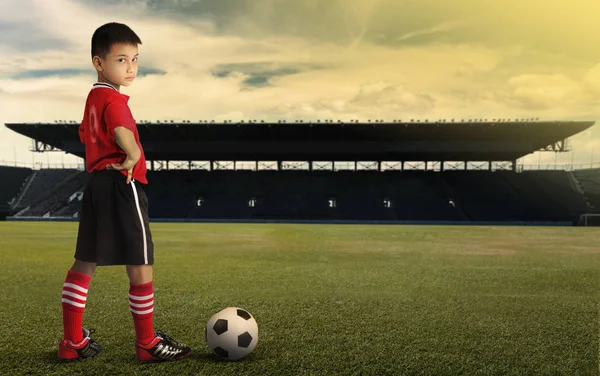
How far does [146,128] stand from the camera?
1574 inches

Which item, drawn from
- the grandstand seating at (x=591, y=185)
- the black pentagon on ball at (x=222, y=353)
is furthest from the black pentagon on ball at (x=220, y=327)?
the grandstand seating at (x=591, y=185)

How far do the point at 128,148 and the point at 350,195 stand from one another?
40574 mm

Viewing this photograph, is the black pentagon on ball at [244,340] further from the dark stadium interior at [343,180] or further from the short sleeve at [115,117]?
the dark stadium interior at [343,180]

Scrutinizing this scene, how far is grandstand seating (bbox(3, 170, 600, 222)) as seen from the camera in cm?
4100

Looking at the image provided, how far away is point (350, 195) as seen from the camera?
143 ft

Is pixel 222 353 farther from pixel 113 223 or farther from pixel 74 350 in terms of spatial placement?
pixel 113 223

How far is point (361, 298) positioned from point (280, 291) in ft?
4.06

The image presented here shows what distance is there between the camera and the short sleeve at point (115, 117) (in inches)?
134

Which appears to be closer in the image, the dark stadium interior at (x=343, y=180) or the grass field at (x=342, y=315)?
the grass field at (x=342, y=315)

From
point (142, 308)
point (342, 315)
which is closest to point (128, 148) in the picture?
point (142, 308)

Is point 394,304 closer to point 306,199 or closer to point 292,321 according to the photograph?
point 292,321

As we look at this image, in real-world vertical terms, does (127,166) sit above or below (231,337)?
above

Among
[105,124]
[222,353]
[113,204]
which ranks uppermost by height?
[105,124]

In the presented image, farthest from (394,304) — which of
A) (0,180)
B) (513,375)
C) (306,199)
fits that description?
(0,180)
